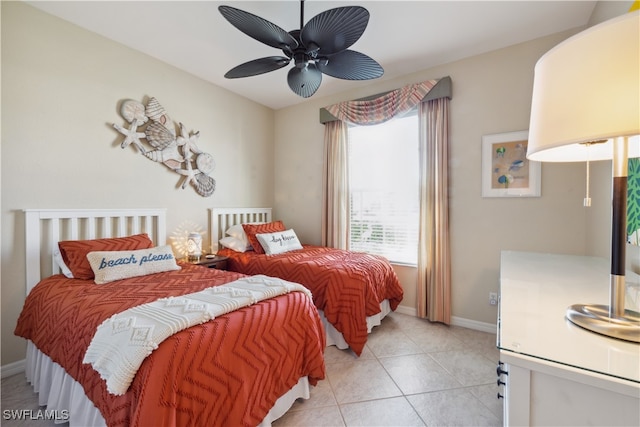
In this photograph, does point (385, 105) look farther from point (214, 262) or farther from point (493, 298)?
point (214, 262)

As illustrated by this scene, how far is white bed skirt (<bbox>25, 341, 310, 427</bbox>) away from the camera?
4.23 feet

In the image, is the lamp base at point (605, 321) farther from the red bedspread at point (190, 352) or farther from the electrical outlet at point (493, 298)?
the electrical outlet at point (493, 298)

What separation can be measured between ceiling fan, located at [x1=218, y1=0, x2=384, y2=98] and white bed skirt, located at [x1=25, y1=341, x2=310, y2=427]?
2110 mm

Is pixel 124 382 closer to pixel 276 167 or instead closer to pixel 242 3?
pixel 242 3

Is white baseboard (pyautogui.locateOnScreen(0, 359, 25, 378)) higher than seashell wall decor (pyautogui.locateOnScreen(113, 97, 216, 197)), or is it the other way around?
seashell wall decor (pyautogui.locateOnScreen(113, 97, 216, 197))

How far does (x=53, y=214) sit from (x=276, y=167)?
2640mm

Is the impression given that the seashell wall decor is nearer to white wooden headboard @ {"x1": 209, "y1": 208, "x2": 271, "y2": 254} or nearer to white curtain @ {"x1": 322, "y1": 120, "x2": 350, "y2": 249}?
white wooden headboard @ {"x1": 209, "y1": 208, "x2": 271, "y2": 254}

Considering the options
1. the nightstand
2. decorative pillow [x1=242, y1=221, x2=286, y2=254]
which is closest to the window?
decorative pillow [x1=242, y1=221, x2=286, y2=254]

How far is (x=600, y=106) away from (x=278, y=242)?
2.81 metres

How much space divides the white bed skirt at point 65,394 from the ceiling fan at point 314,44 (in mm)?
2110

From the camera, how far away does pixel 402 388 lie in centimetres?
183

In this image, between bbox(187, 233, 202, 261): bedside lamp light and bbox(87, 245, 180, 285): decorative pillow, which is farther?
bbox(187, 233, 202, 261): bedside lamp light

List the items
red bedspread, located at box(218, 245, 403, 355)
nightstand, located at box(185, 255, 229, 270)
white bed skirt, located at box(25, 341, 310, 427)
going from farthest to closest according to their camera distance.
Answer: nightstand, located at box(185, 255, 229, 270)
red bedspread, located at box(218, 245, 403, 355)
white bed skirt, located at box(25, 341, 310, 427)

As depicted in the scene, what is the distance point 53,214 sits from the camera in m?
2.08
